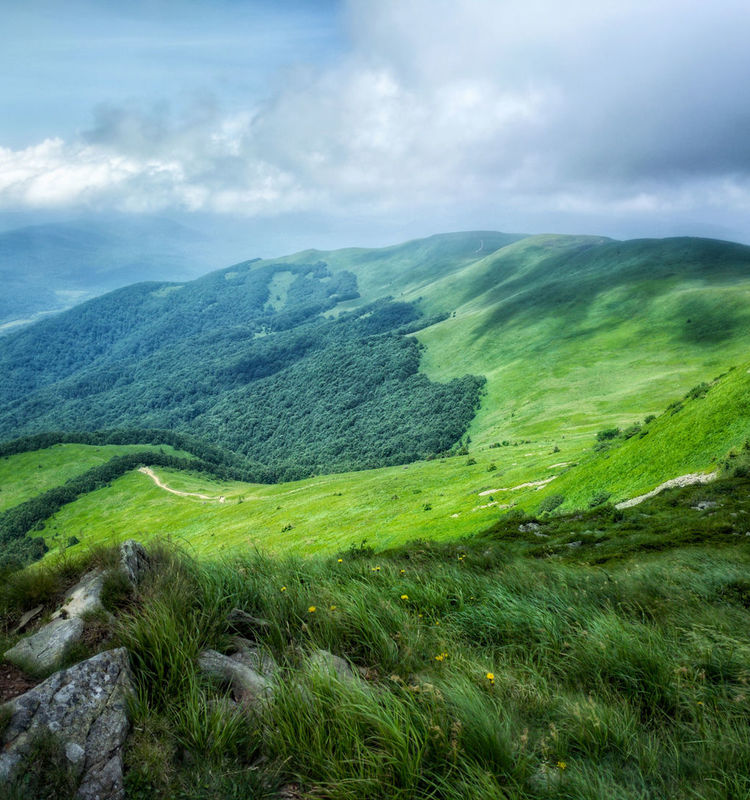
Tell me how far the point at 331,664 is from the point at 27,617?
435cm

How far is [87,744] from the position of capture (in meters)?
3.70

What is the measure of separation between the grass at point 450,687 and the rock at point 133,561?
0.31 m

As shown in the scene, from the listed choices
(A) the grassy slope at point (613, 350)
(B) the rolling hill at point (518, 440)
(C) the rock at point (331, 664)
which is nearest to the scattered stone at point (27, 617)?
(B) the rolling hill at point (518, 440)

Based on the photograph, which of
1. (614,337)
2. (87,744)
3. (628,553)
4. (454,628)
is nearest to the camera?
(87,744)

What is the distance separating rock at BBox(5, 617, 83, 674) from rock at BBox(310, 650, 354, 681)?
2693 mm

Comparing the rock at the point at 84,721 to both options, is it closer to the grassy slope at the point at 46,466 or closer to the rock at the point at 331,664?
the rock at the point at 331,664

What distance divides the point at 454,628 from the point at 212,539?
227 feet

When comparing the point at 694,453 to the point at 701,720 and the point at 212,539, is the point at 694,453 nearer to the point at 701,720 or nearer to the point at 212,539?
the point at 701,720

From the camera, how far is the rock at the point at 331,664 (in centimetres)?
436

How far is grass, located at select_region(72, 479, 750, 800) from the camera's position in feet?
10.9

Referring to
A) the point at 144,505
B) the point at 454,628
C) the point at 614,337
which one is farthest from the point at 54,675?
the point at 614,337

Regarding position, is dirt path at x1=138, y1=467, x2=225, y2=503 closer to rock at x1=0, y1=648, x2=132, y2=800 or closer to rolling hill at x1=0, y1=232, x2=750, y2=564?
rolling hill at x1=0, y1=232, x2=750, y2=564

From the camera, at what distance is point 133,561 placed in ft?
21.2

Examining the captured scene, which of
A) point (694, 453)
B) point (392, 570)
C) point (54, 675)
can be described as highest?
point (54, 675)
